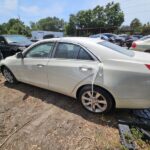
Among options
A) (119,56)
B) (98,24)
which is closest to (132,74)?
(119,56)

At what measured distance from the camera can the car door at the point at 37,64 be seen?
4648 millimetres

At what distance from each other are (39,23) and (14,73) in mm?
109165

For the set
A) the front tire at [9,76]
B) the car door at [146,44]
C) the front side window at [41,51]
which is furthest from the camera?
the car door at [146,44]

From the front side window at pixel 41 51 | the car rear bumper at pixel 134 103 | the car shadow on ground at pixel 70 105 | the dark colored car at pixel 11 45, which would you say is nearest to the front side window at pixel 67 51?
the front side window at pixel 41 51

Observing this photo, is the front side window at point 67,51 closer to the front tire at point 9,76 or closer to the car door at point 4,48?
the front tire at point 9,76

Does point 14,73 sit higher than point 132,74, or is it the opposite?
point 132,74

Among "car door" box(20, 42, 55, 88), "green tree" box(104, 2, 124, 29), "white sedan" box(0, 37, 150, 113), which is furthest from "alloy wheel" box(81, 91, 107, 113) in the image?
"green tree" box(104, 2, 124, 29)

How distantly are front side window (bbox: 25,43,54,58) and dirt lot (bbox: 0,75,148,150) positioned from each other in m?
1.03

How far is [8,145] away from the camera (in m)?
3.28

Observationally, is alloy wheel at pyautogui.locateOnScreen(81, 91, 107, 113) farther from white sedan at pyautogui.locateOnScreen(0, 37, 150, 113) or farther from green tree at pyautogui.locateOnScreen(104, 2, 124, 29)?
green tree at pyautogui.locateOnScreen(104, 2, 124, 29)

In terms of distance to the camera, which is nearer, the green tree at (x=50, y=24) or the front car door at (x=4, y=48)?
the front car door at (x=4, y=48)

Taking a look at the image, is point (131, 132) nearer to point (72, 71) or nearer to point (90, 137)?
point (90, 137)

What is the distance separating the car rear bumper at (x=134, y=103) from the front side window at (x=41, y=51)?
195 centimetres

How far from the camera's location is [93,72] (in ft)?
12.4
